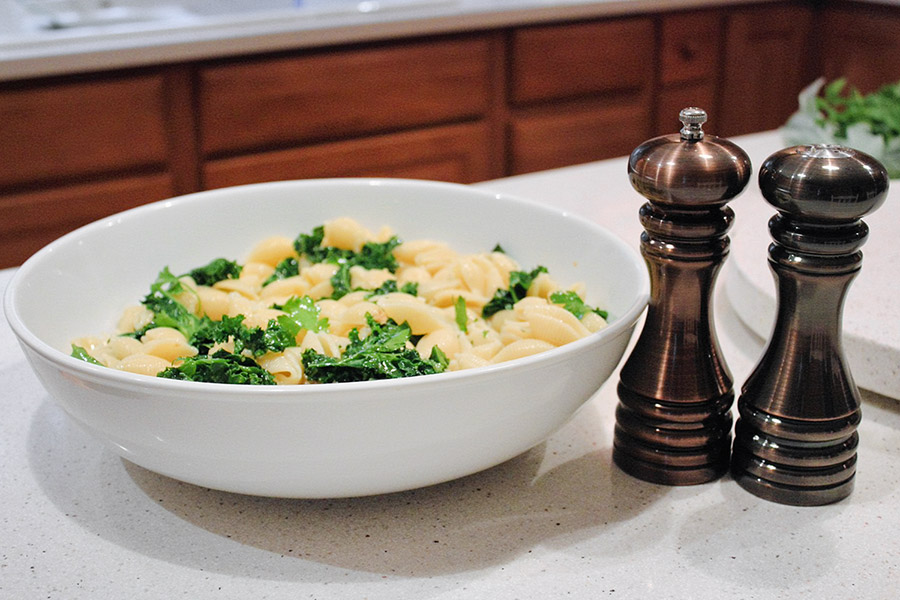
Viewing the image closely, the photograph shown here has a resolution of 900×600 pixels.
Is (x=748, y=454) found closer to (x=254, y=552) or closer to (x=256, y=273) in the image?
(x=254, y=552)

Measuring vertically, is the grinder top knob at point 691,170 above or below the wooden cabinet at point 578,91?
above

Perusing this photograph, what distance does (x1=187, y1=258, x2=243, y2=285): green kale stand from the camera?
967mm

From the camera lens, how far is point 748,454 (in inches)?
28.9

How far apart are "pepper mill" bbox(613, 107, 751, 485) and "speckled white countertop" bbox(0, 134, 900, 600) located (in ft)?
0.09

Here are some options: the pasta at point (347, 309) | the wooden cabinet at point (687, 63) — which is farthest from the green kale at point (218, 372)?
the wooden cabinet at point (687, 63)

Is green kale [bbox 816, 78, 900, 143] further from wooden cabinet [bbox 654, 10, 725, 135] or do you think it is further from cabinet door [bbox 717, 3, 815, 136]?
cabinet door [bbox 717, 3, 815, 136]

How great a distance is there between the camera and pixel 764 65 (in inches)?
139

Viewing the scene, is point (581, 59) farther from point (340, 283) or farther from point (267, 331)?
point (267, 331)

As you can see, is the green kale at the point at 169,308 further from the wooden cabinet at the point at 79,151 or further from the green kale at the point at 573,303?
the wooden cabinet at the point at 79,151

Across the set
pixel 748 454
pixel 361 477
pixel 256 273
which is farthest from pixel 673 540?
pixel 256 273

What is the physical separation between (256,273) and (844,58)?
3.13 m

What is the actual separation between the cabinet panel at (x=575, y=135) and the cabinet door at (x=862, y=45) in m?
0.85

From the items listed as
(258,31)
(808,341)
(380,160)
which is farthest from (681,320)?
(380,160)

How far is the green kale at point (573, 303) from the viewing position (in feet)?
2.80
